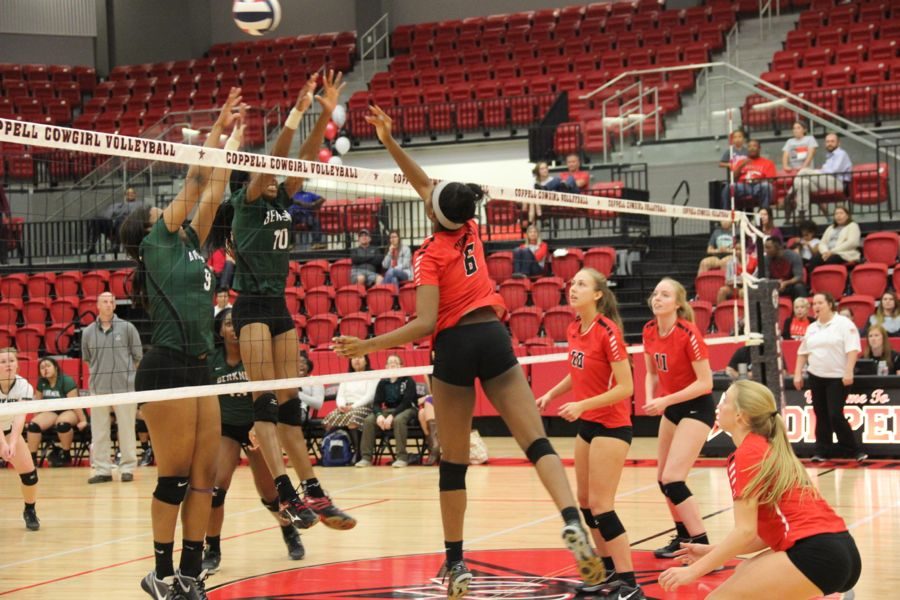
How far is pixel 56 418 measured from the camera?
14430mm

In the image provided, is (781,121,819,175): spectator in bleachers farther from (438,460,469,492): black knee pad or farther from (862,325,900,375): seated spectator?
(438,460,469,492): black knee pad

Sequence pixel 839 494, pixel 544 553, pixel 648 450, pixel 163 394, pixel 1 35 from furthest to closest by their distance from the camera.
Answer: pixel 1 35, pixel 648 450, pixel 839 494, pixel 544 553, pixel 163 394

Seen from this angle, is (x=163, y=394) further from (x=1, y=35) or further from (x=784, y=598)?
(x=1, y=35)

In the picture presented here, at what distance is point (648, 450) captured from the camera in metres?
13.5

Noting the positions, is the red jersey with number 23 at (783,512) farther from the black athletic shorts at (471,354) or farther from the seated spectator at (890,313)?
the seated spectator at (890,313)

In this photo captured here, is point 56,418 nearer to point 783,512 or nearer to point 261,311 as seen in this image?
point 261,311

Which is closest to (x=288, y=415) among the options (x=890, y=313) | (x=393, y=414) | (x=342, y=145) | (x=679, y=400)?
(x=679, y=400)

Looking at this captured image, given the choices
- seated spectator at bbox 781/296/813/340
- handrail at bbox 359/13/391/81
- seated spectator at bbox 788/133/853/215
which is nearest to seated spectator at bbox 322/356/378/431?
seated spectator at bbox 781/296/813/340

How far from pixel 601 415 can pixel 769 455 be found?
159cm

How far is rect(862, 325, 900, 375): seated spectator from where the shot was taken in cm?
1242

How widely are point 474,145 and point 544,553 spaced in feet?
52.3

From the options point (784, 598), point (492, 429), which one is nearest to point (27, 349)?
point (492, 429)

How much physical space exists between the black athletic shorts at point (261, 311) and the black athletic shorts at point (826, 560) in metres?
3.25

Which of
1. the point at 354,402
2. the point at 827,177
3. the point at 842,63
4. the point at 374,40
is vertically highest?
the point at 374,40
